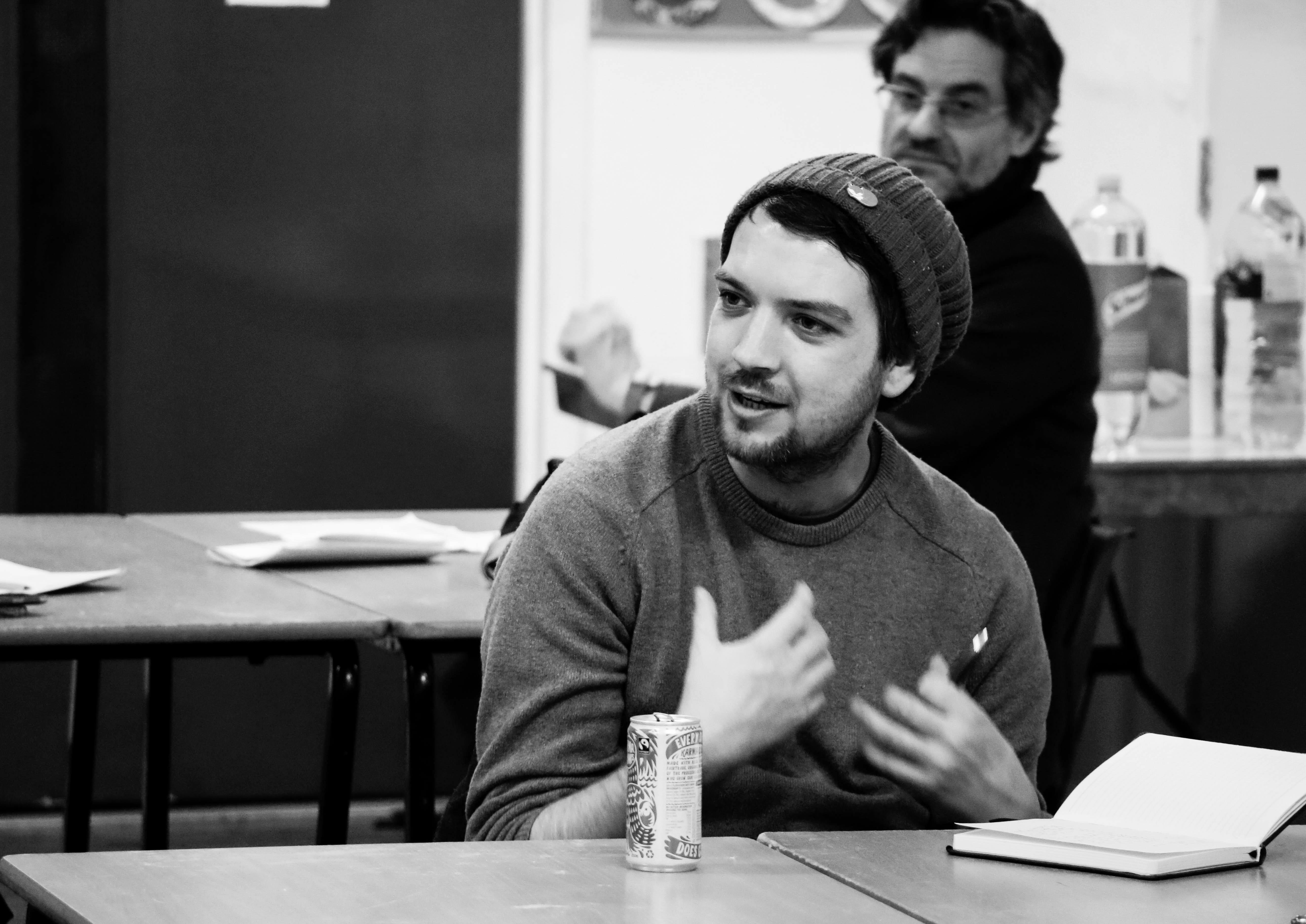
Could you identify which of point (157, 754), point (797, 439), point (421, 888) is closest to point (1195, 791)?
point (797, 439)

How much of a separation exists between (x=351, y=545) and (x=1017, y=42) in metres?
1.25

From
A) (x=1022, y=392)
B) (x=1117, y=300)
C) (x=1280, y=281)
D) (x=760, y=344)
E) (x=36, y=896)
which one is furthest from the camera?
(x=1280, y=281)

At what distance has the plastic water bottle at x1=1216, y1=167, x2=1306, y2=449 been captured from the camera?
3.73 m

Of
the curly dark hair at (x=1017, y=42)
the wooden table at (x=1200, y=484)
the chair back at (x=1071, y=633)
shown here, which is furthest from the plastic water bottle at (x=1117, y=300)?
the chair back at (x=1071, y=633)

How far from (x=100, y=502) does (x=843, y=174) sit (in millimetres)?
2585

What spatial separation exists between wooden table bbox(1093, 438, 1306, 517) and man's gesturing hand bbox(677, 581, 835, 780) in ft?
6.25

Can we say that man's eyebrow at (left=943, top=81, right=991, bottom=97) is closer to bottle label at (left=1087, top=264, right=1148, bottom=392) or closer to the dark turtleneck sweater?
the dark turtleneck sweater

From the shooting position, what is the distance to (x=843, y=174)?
5.41 ft

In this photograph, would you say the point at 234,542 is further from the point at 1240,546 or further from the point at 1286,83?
the point at 1286,83

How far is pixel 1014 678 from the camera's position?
1.75m

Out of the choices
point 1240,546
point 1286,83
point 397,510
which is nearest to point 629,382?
point 397,510

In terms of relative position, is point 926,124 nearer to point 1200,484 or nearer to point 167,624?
point 1200,484

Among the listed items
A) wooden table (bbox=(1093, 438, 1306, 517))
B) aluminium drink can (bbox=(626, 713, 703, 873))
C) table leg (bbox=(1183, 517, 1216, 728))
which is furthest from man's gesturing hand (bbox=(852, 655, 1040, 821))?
table leg (bbox=(1183, 517, 1216, 728))

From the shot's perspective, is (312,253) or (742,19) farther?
(742,19)
